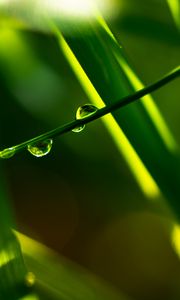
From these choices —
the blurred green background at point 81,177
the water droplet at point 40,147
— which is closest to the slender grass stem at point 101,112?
the water droplet at point 40,147

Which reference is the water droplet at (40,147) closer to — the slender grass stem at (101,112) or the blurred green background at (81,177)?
the slender grass stem at (101,112)

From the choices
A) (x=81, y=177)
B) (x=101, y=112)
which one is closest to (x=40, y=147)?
(x=101, y=112)

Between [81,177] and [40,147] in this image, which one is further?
[81,177]

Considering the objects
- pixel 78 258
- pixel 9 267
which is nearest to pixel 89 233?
pixel 78 258

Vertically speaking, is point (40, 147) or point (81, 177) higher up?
point (81, 177)

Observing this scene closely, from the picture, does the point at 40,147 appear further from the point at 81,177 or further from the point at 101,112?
the point at 81,177

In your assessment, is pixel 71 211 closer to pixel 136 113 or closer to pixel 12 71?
pixel 12 71

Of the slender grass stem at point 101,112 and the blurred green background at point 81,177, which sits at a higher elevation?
the blurred green background at point 81,177

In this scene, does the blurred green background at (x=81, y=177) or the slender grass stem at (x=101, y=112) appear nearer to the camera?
the slender grass stem at (x=101, y=112)

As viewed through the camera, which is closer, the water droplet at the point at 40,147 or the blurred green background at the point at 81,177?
the water droplet at the point at 40,147
